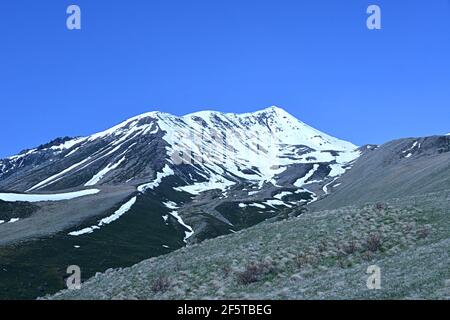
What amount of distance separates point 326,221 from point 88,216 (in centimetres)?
9892

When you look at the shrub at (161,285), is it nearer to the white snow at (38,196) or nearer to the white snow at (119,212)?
the white snow at (119,212)

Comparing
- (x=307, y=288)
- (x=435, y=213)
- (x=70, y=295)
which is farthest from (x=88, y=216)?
(x=307, y=288)

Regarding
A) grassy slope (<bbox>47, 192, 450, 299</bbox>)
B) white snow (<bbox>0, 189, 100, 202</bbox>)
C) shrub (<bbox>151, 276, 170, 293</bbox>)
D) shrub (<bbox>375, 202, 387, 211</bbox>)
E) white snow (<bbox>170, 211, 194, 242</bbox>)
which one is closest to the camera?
grassy slope (<bbox>47, 192, 450, 299</bbox>)

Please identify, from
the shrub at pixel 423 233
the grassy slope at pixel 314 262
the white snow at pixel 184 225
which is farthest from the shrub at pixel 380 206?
the white snow at pixel 184 225

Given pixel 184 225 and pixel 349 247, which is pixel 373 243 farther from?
pixel 184 225

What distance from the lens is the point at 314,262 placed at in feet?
118

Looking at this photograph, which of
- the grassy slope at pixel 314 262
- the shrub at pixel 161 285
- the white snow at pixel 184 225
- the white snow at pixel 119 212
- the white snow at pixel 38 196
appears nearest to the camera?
the grassy slope at pixel 314 262

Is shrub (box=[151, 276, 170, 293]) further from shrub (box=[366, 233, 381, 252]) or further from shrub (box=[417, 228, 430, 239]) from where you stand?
shrub (box=[417, 228, 430, 239])

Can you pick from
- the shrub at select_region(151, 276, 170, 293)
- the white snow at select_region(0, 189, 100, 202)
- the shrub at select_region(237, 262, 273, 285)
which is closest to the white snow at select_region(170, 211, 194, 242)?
the white snow at select_region(0, 189, 100, 202)

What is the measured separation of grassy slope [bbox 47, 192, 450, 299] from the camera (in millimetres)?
27578

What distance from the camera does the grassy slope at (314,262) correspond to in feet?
90.5

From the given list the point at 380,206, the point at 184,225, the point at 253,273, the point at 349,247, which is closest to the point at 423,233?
the point at 349,247
